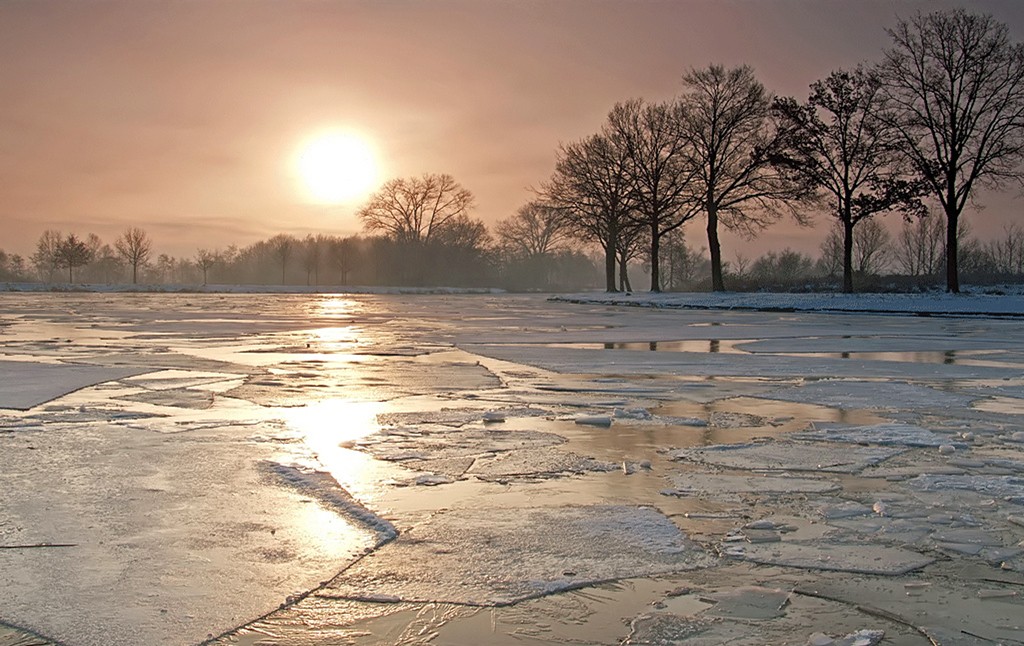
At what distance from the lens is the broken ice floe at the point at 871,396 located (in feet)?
24.0

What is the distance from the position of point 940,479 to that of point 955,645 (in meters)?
2.29

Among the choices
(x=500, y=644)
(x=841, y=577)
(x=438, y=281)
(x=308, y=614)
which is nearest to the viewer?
(x=500, y=644)

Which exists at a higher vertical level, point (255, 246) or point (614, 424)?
point (255, 246)

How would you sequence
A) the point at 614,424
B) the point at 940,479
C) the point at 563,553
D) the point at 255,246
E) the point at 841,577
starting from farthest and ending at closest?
the point at 255,246 < the point at 614,424 < the point at 940,479 < the point at 563,553 < the point at 841,577

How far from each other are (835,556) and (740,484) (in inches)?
44.0

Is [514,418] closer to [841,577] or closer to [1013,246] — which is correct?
[841,577]

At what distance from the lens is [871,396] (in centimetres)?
780

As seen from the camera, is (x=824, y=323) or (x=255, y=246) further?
(x=255, y=246)

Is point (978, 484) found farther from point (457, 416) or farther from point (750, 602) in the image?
point (457, 416)

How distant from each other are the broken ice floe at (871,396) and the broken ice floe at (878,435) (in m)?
1.04

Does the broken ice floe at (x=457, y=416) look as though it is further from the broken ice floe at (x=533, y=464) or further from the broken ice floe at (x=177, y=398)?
the broken ice floe at (x=177, y=398)

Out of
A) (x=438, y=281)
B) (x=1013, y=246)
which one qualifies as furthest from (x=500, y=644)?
(x=1013, y=246)

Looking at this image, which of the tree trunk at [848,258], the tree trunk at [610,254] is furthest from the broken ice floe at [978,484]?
the tree trunk at [610,254]

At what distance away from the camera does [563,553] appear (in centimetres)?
328
